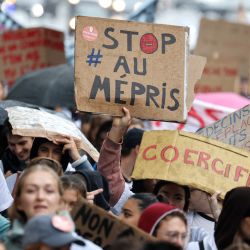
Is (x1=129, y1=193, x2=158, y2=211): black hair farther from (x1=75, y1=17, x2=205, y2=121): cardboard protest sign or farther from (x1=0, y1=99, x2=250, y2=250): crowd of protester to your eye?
(x1=75, y1=17, x2=205, y2=121): cardboard protest sign

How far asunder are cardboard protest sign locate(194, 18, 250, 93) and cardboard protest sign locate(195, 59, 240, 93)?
172 mm

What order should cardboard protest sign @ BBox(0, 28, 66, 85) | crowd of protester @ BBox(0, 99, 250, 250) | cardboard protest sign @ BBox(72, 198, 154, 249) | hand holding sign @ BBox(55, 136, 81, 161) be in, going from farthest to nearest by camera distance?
cardboard protest sign @ BBox(0, 28, 66, 85) < hand holding sign @ BBox(55, 136, 81, 161) < cardboard protest sign @ BBox(72, 198, 154, 249) < crowd of protester @ BBox(0, 99, 250, 250)

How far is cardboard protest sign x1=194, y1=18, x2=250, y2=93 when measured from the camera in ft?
56.4

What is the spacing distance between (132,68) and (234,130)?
1.01 m

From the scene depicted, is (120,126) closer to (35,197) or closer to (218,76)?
(35,197)

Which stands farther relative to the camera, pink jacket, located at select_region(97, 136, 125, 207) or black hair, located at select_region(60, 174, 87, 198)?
pink jacket, located at select_region(97, 136, 125, 207)

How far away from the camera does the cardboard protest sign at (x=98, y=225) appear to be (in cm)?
737

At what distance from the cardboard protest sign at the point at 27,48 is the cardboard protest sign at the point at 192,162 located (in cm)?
590

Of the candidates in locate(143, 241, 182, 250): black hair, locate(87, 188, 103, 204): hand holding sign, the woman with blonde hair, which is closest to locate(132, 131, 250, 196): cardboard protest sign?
locate(87, 188, 103, 204): hand holding sign

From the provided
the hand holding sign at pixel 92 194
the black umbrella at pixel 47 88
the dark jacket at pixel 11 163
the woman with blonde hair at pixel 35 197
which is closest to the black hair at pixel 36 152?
the dark jacket at pixel 11 163

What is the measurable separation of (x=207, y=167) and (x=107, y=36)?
3.45ft

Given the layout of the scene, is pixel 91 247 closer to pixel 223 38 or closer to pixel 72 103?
pixel 72 103

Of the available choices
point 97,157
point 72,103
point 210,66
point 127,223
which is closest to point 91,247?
point 127,223

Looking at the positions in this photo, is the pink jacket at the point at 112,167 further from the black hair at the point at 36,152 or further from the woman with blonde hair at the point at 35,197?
the woman with blonde hair at the point at 35,197
